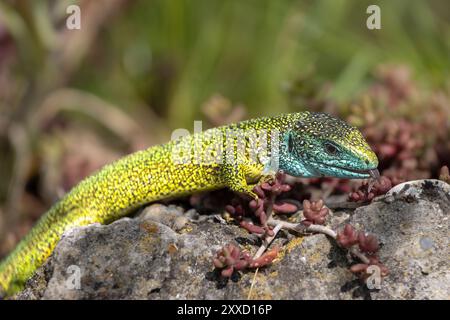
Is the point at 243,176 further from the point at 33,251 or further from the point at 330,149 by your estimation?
the point at 33,251

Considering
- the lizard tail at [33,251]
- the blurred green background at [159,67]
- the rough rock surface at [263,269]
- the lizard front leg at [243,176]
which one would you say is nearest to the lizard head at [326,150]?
the lizard front leg at [243,176]

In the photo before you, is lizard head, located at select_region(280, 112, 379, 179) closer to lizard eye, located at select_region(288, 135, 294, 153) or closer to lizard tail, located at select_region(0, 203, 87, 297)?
lizard eye, located at select_region(288, 135, 294, 153)

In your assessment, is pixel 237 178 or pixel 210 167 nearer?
pixel 237 178

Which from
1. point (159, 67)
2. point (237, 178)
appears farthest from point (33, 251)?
point (159, 67)

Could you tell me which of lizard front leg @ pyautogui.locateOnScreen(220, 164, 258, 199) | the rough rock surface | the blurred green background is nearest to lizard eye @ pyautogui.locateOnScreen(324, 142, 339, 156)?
the rough rock surface

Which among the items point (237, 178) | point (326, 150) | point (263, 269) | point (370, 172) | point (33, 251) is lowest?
point (33, 251)
